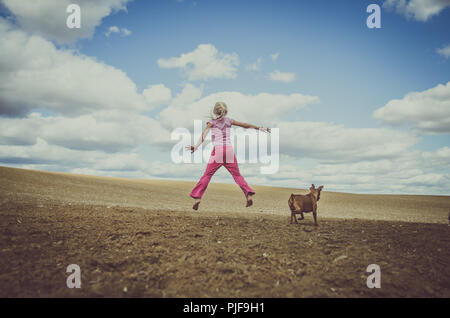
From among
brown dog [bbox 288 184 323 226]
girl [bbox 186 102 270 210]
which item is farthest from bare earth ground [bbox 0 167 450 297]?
girl [bbox 186 102 270 210]

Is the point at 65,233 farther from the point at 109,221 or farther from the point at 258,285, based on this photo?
the point at 258,285

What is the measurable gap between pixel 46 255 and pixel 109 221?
88.5 inches

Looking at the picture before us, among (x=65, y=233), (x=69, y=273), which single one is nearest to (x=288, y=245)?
(x=69, y=273)

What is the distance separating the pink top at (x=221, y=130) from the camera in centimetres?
724

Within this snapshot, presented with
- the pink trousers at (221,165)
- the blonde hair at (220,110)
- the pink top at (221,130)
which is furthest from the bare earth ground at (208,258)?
the blonde hair at (220,110)

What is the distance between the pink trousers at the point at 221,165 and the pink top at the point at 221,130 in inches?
6.8

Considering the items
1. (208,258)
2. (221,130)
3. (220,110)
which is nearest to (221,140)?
(221,130)

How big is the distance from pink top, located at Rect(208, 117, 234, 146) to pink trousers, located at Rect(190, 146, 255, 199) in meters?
0.17

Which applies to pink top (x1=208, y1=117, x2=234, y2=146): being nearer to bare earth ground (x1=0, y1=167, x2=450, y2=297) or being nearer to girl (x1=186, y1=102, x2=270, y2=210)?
girl (x1=186, y1=102, x2=270, y2=210)

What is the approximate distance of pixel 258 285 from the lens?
470cm

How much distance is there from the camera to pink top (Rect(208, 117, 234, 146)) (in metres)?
7.24

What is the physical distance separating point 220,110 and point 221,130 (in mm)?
575

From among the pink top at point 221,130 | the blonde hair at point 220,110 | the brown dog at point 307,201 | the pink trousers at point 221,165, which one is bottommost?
the brown dog at point 307,201

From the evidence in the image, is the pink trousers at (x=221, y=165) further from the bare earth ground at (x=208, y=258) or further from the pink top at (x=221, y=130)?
the bare earth ground at (x=208, y=258)
